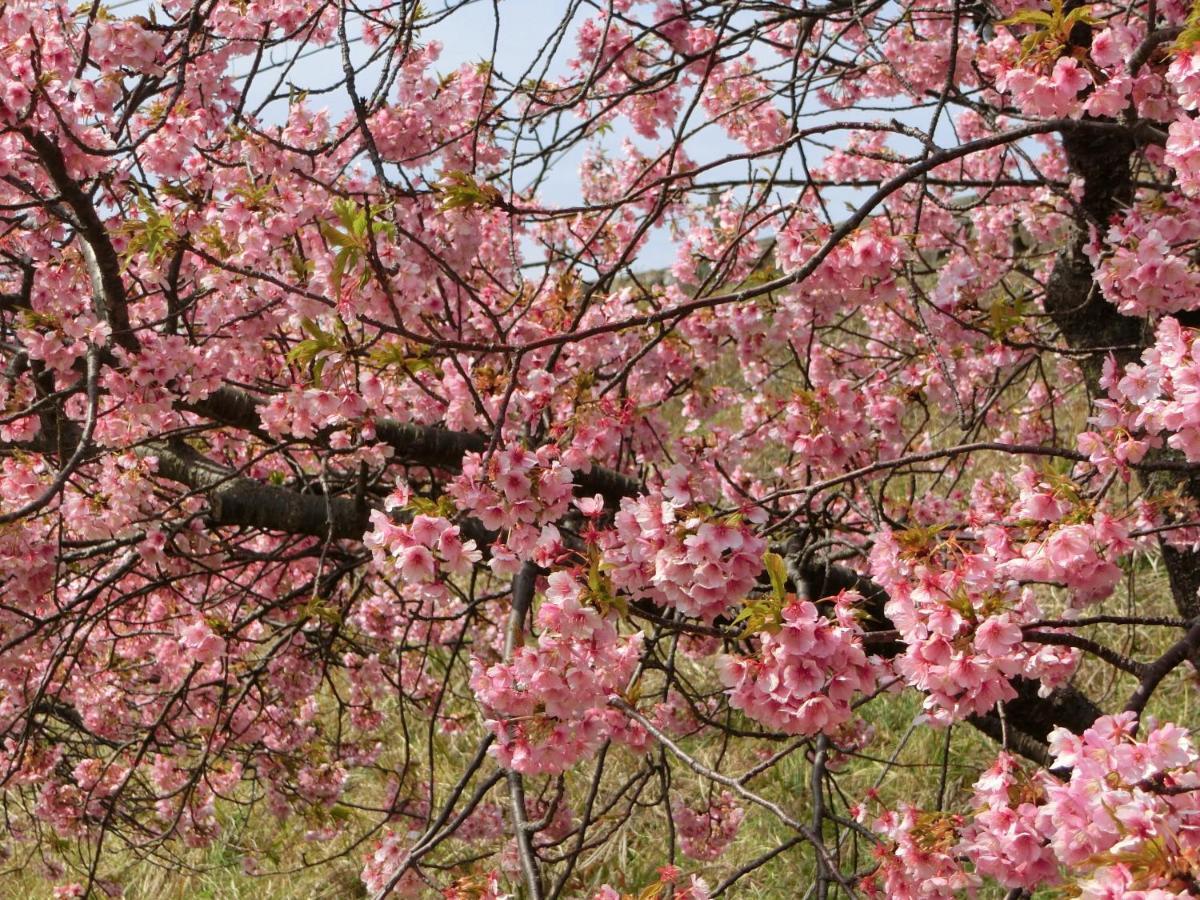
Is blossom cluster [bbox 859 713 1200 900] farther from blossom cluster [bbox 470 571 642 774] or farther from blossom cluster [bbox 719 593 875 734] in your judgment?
blossom cluster [bbox 470 571 642 774]

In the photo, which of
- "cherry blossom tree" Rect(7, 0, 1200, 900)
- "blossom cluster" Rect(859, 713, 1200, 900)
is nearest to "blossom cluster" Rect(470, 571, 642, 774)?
"cherry blossom tree" Rect(7, 0, 1200, 900)

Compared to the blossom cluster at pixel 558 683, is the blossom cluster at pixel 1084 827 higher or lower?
lower

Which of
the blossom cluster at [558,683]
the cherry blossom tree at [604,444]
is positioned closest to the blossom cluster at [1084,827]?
the cherry blossom tree at [604,444]

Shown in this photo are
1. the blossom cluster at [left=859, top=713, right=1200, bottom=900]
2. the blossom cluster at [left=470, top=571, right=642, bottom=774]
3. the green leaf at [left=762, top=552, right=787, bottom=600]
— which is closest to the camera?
the blossom cluster at [left=859, top=713, right=1200, bottom=900]

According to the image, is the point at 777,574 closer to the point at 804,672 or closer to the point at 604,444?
the point at 804,672

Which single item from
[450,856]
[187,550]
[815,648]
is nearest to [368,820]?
[450,856]

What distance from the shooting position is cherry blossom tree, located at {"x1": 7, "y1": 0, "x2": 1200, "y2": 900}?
146 cm

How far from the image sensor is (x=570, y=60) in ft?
13.4

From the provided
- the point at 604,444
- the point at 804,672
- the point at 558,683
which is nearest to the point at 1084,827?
the point at 804,672

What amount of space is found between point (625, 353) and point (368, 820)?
2.90 metres

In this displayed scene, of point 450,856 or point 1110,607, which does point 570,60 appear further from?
point 1110,607

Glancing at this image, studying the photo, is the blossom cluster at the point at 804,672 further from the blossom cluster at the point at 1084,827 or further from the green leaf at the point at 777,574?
the blossom cluster at the point at 1084,827

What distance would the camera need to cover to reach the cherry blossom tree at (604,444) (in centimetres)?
146

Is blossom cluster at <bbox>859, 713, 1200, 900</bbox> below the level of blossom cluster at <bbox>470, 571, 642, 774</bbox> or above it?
below
